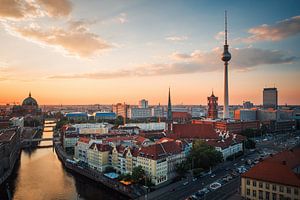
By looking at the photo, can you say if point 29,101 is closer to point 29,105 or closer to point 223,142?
point 29,105

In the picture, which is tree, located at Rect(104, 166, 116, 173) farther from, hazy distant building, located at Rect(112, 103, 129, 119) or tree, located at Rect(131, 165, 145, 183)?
hazy distant building, located at Rect(112, 103, 129, 119)

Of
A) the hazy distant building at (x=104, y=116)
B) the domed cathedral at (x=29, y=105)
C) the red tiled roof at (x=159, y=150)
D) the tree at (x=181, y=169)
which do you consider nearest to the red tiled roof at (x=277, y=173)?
the tree at (x=181, y=169)

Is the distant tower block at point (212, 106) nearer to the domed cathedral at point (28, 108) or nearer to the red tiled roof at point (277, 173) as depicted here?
the red tiled roof at point (277, 173)

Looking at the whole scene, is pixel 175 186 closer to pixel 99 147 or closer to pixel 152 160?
pixel 152 160

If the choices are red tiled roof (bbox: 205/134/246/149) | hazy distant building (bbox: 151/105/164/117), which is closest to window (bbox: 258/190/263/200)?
red tiled roof (bbox: 205/134/246/149)

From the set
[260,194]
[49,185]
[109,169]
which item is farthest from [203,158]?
[49,185]

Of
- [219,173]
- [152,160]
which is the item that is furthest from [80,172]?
[219,173]
